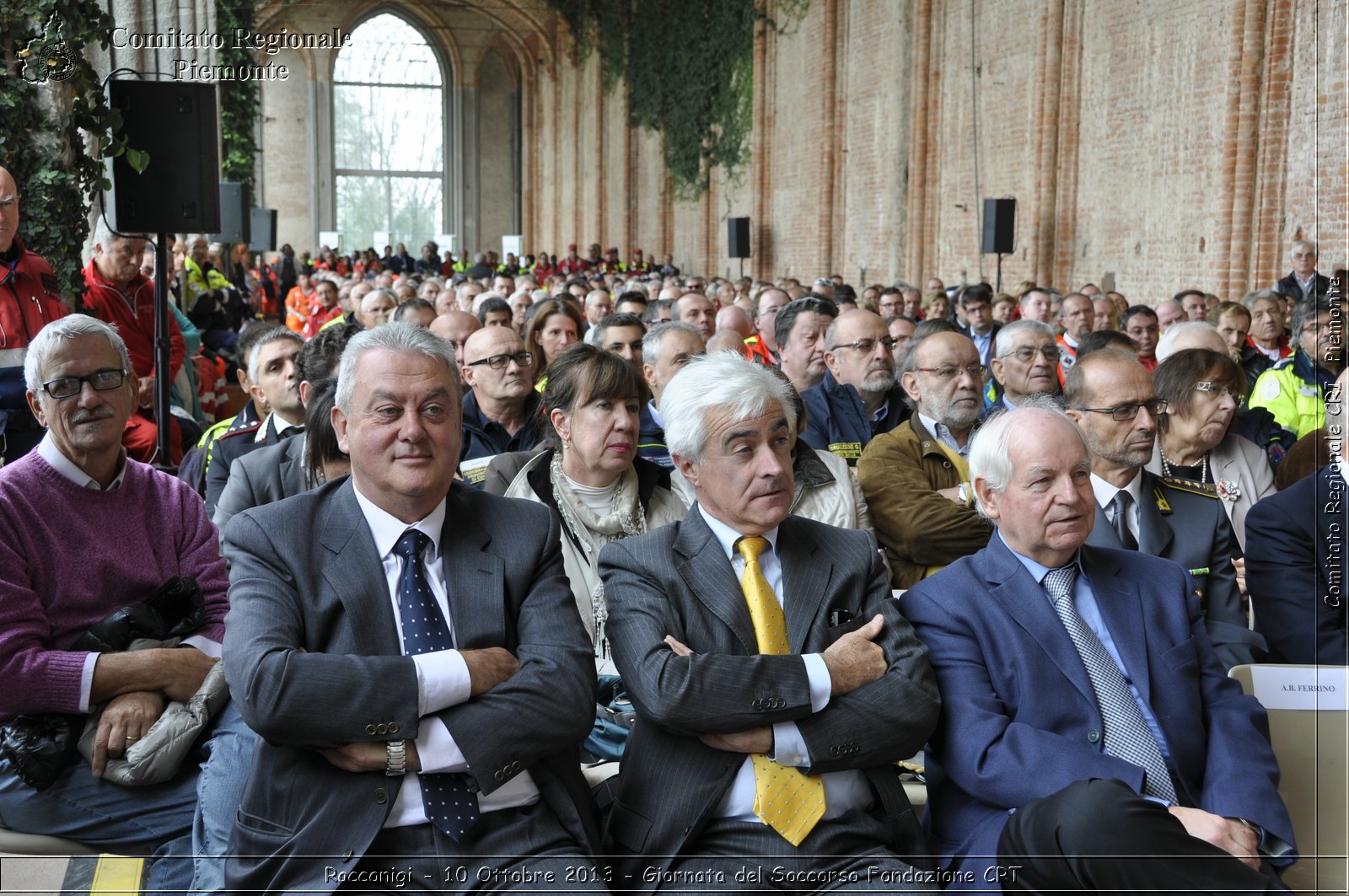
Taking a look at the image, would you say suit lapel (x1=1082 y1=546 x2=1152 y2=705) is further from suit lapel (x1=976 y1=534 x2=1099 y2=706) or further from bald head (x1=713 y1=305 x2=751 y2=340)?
bald head (x1=713 y1=305 x2=751 y2=340)

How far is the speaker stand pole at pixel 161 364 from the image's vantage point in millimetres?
5973

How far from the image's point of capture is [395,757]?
247 cm

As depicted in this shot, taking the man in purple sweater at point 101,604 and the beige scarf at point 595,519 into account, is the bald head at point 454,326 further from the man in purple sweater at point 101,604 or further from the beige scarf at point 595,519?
the man in purple sweater at point 101,604

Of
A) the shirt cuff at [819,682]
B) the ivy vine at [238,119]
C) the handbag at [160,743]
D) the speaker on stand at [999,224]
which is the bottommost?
the handbag at [160,743]

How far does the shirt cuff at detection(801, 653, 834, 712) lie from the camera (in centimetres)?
265

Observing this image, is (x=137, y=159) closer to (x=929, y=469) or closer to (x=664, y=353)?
(x=664, y=353)

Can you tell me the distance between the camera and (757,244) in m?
23.0

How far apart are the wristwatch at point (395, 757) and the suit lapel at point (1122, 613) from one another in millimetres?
1532

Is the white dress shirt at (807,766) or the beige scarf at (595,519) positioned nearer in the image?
the white dress shirt at (807,766)

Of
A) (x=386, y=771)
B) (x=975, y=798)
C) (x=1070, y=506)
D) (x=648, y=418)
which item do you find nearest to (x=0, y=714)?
(x=386, y=771)

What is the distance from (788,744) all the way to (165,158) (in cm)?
500

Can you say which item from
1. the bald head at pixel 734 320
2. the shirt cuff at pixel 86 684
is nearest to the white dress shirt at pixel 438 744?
the shirt cuff at pixel 86 684

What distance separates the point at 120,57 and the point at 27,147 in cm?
141

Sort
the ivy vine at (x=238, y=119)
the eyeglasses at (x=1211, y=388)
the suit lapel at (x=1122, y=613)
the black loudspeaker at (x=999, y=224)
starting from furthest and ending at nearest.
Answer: the ivy vine at (x=238, y=119) < the black loudspeaker at (x=999, y=224) < the eyeglasses at (x=1211, y=388) < the suit lapel at (x=1122, y=613)
